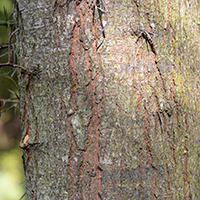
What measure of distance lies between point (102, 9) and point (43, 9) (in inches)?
11.6

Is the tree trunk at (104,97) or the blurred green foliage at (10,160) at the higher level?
the tree trunk at (104,97)

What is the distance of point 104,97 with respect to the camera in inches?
43.5

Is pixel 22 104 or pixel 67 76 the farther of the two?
pixel 22 104

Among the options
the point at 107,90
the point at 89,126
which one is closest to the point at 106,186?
the point at 89,126

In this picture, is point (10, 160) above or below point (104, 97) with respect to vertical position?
below

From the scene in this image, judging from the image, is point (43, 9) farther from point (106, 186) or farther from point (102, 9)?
point (106, 186)

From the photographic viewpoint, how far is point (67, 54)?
1.11 m

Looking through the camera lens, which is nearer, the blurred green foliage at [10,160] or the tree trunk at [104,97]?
the tree trunk at [104,97]

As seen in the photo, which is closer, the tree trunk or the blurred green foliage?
the tree trunk

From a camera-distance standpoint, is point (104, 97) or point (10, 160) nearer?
point (104, 97)

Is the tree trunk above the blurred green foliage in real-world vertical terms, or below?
above

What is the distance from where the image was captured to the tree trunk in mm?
1101

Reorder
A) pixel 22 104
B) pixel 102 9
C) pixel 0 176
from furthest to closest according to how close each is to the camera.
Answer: pixel 0 176 < pixel 22 104 < pixel 102 9

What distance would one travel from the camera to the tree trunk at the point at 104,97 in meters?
1.10
